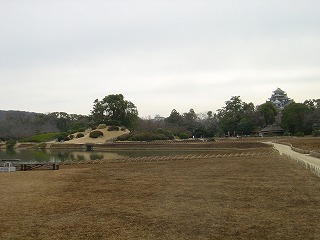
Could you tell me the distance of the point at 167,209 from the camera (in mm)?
10031

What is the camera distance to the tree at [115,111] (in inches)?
3329

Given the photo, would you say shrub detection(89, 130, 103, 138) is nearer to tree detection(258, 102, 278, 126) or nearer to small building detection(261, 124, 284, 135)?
small building detection(261, 124, 284, 135)

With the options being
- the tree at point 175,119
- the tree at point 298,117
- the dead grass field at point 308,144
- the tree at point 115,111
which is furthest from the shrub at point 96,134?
the dead grass field at point 308,144

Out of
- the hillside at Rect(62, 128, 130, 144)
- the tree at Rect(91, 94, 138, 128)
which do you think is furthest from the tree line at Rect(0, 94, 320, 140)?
the hillside at Rect(62, 128, 130, 144)

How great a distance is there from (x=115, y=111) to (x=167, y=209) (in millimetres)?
76567

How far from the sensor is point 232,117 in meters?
78.0

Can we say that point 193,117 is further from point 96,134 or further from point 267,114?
point 96,134

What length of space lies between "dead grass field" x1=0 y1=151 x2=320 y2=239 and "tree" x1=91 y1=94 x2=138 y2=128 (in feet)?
226

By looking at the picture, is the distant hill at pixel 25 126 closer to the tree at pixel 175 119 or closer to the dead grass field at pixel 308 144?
the tree at pixel 175 119

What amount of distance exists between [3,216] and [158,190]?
5640 millimetres

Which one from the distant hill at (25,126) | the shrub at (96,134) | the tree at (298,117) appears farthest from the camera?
the distant hill at (25,126)

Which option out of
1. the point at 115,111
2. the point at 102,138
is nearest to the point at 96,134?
the point at 102,138

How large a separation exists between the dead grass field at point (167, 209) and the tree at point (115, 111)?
226 ft

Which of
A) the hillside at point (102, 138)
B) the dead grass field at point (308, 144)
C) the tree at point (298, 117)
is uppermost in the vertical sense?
the tree at point (298, 117)
